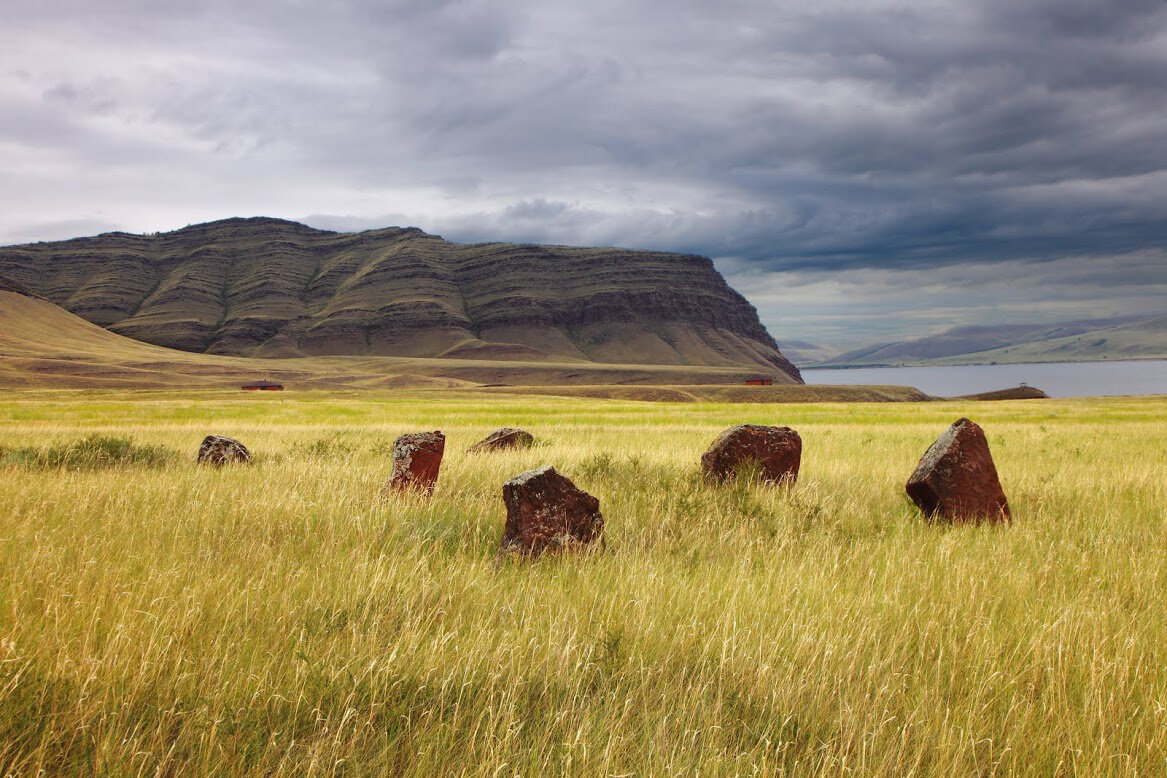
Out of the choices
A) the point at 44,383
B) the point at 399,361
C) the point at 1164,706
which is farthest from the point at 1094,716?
the point at 399,361

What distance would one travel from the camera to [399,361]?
552 ft

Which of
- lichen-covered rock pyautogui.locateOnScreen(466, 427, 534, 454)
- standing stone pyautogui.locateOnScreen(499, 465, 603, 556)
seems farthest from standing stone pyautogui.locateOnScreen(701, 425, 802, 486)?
lichen-covered rock pyautogui.locateOnScreen(466, 427, 534, 454)

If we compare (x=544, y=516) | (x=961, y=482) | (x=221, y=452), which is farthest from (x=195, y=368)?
(x=961, y=482)

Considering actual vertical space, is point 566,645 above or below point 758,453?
below

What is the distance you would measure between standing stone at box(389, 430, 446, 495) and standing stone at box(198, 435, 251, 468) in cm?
475

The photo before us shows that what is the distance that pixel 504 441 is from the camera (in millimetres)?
16719

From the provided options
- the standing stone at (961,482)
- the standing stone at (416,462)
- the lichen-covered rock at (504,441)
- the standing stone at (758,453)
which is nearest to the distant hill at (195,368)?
the lichen-covered rock at (504,441)

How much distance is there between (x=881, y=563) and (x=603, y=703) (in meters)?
3.75

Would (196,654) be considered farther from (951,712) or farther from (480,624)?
(951,712)

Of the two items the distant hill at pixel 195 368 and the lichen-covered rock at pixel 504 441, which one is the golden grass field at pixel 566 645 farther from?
the distant hill at pixel 195 368

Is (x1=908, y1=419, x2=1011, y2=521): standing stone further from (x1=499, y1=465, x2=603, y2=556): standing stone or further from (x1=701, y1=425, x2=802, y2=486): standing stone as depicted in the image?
(x1=499, y1=465, x2=603, y2=556): standing stone

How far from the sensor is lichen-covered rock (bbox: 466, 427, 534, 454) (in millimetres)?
16094

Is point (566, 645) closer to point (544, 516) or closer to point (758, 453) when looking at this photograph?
point (544, 516)

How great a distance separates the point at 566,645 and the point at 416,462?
5.96 meters
